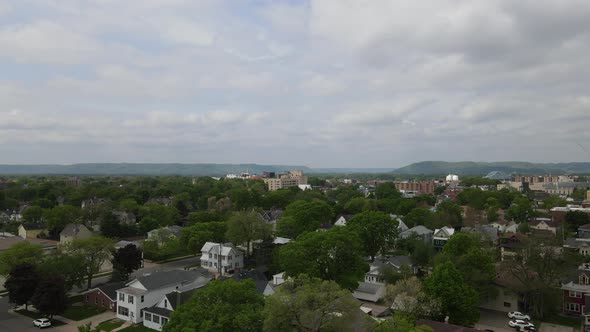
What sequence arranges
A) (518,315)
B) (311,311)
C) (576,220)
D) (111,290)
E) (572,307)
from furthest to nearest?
(576,220), (111,290), (572,307), (518,315), (311,311)

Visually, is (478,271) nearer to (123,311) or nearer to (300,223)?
(300,223)

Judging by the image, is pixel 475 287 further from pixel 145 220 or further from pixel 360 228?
pixel 145 220

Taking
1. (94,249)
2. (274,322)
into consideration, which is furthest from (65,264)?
(274,322)

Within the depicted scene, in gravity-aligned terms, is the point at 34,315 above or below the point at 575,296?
below

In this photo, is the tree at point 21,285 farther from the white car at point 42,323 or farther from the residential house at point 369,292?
the residential house at point 369,292

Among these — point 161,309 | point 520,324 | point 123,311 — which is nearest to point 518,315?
point 520,324

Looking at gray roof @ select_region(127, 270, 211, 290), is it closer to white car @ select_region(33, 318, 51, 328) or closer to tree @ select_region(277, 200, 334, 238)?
white car @ select_region(33, 318, 51, 328)
